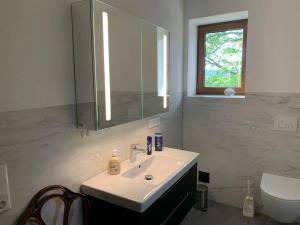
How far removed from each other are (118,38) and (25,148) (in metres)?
0.84

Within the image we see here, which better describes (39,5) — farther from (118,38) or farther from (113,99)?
(113,99)

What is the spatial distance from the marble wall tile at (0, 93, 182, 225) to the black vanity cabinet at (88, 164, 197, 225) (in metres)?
0.23

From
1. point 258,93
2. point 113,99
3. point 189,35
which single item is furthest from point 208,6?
point 113,99

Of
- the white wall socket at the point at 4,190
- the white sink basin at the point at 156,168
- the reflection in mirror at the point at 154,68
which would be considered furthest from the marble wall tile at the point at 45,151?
the reflection in mirror at the point at 154,68

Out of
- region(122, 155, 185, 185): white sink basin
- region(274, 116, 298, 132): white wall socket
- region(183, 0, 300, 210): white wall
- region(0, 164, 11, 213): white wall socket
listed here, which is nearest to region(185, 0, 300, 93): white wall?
region(183, 0, 300, 210): white wall

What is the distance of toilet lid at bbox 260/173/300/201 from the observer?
1.79 meters

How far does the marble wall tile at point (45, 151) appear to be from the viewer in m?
1.04

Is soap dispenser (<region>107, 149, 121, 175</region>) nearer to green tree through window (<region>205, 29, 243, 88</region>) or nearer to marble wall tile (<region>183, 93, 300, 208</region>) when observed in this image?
marble wall tile (<region>183, 93, 300, 208</region>)

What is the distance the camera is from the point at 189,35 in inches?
100

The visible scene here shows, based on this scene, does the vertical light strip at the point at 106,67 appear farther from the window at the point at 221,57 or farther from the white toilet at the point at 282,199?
the window at the point at 221,57

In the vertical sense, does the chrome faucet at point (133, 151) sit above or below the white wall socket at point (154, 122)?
below

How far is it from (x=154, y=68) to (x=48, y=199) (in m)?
1.23

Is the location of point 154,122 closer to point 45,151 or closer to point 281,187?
point 45,151

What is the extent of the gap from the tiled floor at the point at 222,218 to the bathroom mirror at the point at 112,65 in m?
1.23
